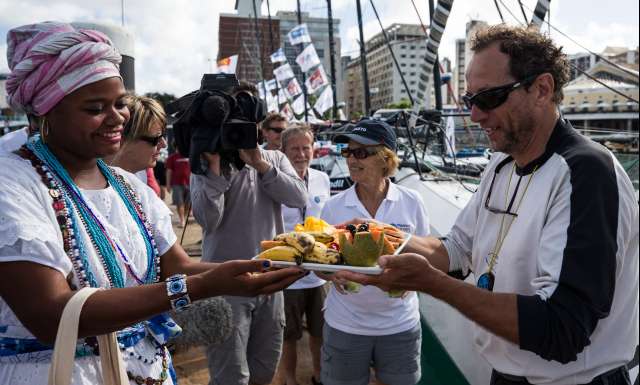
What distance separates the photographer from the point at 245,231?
292 centimetres

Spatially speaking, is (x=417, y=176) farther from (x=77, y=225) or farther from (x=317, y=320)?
(x=77, y=225)

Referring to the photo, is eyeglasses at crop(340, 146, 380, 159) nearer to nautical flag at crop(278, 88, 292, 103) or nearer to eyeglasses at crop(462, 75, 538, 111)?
eyeglasses at crop(462, 75, 538, 111)

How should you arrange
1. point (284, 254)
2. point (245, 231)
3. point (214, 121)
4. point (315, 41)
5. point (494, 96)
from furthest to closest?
point (315, 41), point (245, 231), point (214, 121), point (494, 96), point (284, 254)

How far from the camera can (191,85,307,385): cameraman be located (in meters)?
2.77

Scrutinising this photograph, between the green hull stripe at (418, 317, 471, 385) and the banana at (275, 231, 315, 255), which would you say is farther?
the green hull stripe at (418, 317, 471, 385)

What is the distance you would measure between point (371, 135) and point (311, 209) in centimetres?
120

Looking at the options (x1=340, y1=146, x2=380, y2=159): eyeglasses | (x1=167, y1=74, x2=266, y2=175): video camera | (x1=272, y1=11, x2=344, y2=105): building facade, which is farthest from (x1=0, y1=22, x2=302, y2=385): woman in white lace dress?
(x1=272, y1=11, x2=344, y2=105): building facade

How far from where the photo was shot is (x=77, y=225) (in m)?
1.40

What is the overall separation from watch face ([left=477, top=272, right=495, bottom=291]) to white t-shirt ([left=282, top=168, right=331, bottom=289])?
191cm

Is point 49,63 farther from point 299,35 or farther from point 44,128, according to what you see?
point 299,35

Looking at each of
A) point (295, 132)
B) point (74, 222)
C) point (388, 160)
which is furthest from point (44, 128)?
point (295, 132)

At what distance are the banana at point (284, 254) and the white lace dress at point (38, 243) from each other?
45cm

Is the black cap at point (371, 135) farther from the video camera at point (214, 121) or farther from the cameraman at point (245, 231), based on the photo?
the video camera at point (214, 121)

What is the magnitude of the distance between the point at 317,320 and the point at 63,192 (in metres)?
2.74
